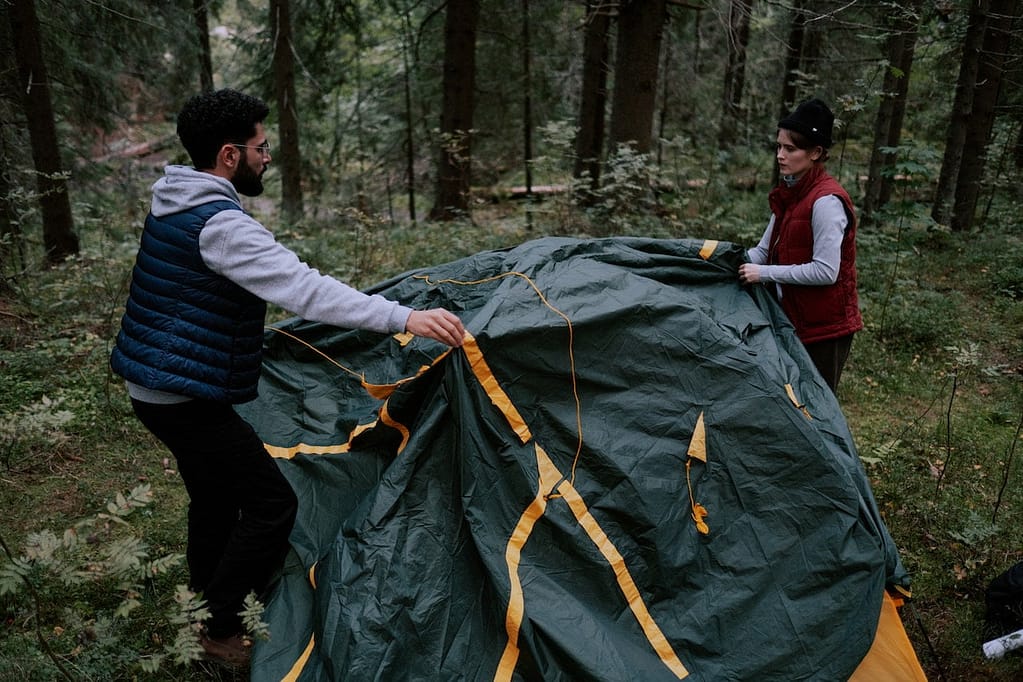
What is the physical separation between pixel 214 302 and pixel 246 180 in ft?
1.42

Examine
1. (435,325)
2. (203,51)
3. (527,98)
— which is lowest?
(435,325)

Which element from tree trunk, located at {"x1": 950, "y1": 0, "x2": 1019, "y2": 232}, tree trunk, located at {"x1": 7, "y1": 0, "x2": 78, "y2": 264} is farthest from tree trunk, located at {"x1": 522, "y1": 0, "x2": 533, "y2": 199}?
tree trunk, located at {"x1": 7, "y1": 0, "x2": 78, "y2": 264}

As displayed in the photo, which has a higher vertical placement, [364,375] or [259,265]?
[259,265]

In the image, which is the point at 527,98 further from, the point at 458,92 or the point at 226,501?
the point at 226,501

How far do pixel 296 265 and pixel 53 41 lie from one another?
7.75m

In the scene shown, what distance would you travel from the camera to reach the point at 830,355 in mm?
3242

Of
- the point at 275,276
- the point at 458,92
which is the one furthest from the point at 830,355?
the point at 458,92

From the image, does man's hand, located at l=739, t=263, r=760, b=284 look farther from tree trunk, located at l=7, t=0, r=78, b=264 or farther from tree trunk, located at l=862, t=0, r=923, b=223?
tree trunk, located at l=7, t=0, r=78, b=264

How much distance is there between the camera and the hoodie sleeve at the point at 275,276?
2107 millimetres

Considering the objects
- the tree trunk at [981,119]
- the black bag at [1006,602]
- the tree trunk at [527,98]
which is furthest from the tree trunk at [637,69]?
the black bag at [1006,602]

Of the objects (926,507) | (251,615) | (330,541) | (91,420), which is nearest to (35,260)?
(91,420)

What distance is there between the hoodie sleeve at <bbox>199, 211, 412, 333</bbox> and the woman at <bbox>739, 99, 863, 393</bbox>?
185 centimetres

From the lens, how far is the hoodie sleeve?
2.11 meters

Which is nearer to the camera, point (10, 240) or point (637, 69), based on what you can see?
point (10, 240)
